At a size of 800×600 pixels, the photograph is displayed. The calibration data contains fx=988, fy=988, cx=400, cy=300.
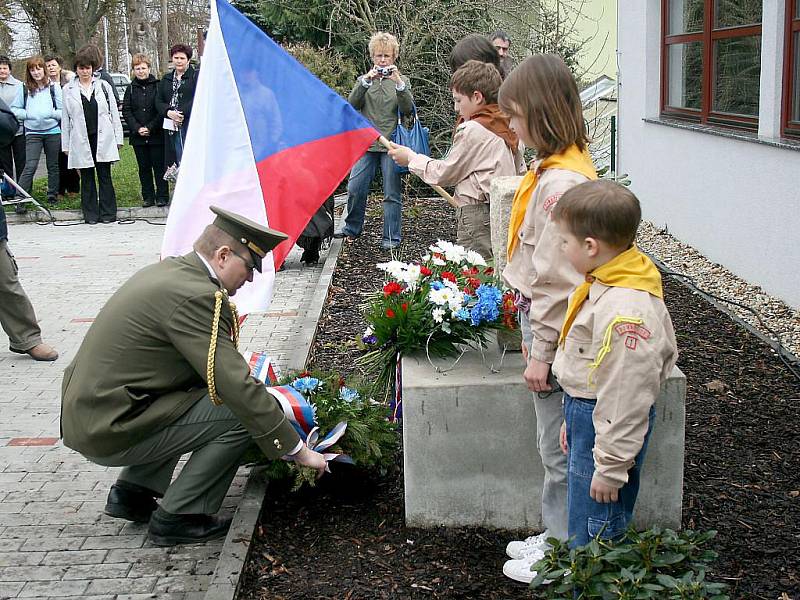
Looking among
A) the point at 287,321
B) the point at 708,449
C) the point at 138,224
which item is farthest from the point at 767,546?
the point at 138,224

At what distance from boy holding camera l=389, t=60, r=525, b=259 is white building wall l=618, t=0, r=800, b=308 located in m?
2.86

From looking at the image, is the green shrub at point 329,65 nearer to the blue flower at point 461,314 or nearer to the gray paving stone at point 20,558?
the blue flower at point 461,314

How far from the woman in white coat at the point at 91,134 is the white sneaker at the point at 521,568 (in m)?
11.1

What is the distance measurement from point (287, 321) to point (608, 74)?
32.6 feet

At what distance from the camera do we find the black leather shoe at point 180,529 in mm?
4281

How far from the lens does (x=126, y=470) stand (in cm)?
444

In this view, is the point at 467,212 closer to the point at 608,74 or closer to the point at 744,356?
the point at 744,356

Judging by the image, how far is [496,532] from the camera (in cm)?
419

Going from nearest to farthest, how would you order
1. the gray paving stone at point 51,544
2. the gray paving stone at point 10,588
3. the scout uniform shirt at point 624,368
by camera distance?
the scout uniform shirt at point 624,368, the gray paving stone at point 10,588, the gray paving stone at point 51,544

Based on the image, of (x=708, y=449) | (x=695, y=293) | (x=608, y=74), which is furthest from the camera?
(x=608, y=74)

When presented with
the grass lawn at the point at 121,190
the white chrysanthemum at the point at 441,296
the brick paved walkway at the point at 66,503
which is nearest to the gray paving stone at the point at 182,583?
the brick paved walkway at the point at 66,503

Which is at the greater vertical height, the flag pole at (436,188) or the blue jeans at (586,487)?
the flag pole at (436,188)

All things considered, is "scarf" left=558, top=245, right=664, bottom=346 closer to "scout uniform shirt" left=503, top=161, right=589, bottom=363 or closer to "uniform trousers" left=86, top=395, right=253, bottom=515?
"scout uniform shirt" left=503, top=161, right=589, bottom=363

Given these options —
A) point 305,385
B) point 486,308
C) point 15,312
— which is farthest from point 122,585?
point 15,312
